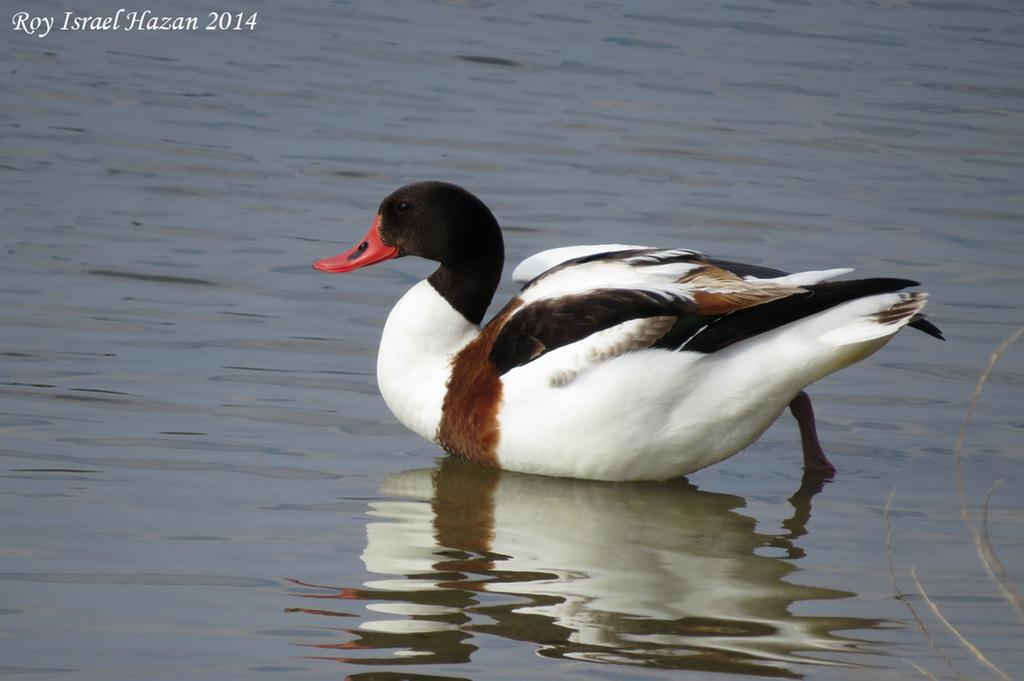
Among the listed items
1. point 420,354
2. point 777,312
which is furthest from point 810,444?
point 420,354

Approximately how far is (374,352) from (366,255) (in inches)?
25.5

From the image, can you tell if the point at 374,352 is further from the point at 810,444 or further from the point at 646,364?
the point at 810,444

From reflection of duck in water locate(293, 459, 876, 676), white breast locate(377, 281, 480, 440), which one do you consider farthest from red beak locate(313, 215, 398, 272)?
reflection of duck in water locate(293, 459, 876, 676)

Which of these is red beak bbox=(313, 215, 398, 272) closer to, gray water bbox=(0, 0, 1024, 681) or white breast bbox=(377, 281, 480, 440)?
white breast bbox=(377, 281, 480, 440)

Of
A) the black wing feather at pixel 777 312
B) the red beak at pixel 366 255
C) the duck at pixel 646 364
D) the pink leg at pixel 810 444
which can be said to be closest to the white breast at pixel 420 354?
the duck at pixel 646 364

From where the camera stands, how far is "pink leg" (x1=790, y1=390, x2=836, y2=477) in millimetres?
6848

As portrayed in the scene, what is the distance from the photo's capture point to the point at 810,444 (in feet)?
22.5

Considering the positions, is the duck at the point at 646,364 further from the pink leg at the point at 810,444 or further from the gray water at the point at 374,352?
the gray water at the point at 374,352

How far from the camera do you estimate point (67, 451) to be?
6.43 meters

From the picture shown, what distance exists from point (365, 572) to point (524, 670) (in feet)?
3.12

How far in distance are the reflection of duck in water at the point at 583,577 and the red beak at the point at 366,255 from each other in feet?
3.81

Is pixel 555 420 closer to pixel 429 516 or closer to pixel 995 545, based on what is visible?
pixel 429 516

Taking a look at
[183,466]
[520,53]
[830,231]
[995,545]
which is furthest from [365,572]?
[520,53]

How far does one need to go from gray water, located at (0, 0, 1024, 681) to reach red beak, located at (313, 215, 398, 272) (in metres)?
0.47
